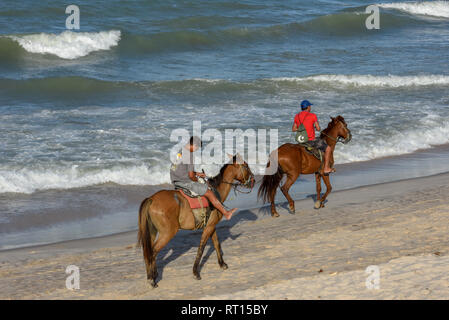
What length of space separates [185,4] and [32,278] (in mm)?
29966

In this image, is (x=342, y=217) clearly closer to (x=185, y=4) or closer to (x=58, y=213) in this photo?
(x=58, y=213)

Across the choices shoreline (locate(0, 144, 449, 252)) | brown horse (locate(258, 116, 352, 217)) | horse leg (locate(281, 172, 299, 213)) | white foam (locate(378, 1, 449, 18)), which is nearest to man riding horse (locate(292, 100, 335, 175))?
brown horse (locate(258, 116, 352, 217))

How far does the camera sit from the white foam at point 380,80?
2578 centimetres

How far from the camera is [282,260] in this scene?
9.76m

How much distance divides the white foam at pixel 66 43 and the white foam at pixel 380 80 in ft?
33.7

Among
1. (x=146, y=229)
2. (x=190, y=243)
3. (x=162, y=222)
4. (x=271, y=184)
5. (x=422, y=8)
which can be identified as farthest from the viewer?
(x=422, y=8)

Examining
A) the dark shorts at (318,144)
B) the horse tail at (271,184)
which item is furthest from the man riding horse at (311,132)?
the horse tail at (271,184)

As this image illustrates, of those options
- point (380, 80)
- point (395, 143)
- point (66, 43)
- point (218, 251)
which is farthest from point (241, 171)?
point (66, 43)

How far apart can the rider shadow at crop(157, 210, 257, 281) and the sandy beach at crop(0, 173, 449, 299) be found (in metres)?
0.02

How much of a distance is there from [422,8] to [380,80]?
2140cm

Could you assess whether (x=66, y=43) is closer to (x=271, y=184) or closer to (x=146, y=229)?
(x=271, y=184)

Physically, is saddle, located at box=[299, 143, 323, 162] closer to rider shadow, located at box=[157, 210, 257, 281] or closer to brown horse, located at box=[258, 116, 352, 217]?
brown horse, located at box=[258, 116, 352, 217]

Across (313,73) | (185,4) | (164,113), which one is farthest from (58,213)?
(185,4)

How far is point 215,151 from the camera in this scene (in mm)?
17141
